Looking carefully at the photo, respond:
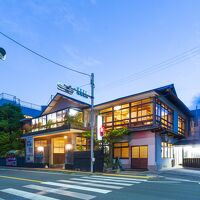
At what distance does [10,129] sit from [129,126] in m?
22.5

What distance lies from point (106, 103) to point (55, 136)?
870 cm

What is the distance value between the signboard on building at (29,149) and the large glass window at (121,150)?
1253cm

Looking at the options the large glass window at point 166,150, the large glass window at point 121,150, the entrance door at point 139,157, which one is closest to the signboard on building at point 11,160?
the large glass window at point 121,150

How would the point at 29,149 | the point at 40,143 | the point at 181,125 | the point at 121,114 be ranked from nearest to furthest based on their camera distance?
the point at 121,114 < the point at 181,125 < the point at 29,149 < the point at 40,143

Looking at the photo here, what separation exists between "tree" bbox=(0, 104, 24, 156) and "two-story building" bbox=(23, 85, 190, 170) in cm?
426

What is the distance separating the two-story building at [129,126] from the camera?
87.6ft

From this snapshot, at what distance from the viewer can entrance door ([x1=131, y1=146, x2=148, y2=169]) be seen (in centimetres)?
2688

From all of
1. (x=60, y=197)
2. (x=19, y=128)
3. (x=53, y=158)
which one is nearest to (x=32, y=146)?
(x=53, y=158)

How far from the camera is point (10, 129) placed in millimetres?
42531

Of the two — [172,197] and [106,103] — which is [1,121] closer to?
[106,103]

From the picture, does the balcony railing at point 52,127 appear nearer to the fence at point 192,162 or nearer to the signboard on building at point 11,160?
the signboard on building at point 11,160

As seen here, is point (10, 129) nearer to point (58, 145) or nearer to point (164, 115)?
point (58, 145)

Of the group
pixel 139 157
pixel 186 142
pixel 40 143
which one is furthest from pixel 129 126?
pixel 40 143

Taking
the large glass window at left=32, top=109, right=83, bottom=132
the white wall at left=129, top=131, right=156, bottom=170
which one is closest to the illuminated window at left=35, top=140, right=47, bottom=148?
the large glass window at left=32, top=109, right=83, bottom=132
